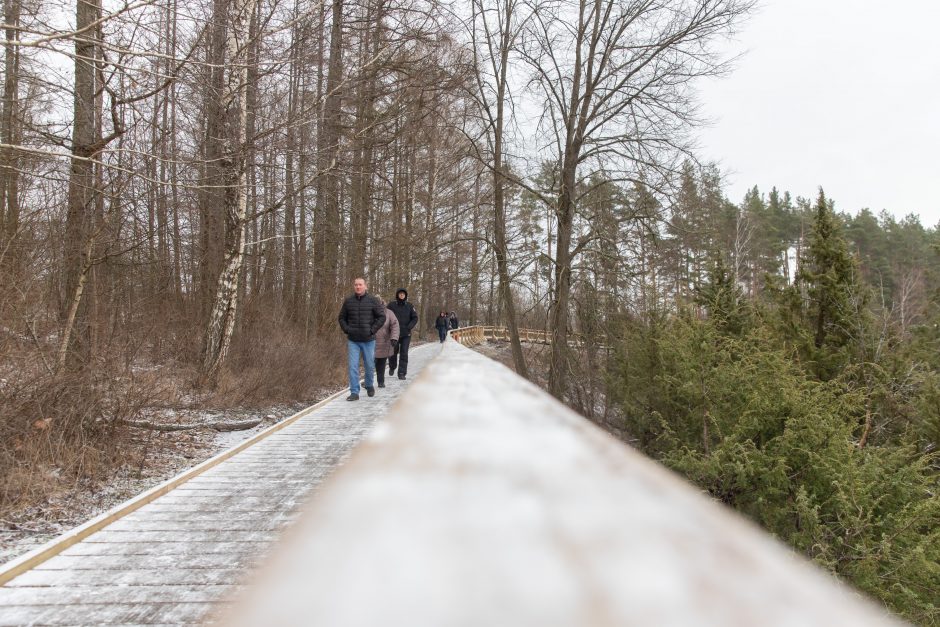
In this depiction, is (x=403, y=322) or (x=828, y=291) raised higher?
(x=828, y=291)

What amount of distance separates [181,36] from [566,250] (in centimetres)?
926

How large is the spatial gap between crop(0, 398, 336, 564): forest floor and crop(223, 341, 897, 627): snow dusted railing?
193 inches

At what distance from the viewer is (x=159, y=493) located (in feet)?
16.1

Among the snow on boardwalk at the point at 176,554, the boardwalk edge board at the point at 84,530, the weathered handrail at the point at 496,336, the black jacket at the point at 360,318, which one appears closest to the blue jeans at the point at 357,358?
the black jacket at the point at 360,318

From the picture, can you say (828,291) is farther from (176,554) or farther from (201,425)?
(176,554)

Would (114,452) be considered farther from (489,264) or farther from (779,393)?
(489,264)

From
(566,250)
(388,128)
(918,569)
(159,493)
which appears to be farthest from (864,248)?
(159,493)

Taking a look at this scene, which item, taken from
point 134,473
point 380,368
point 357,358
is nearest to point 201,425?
point 134,473

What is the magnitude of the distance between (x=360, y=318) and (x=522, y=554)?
8416mm

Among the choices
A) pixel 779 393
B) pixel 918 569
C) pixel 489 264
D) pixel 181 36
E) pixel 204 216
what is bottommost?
pixel 918 569

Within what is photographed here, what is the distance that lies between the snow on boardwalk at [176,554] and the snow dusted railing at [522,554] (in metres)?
3.19

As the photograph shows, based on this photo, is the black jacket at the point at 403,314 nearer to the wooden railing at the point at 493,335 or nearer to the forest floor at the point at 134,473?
the wooden railing at the point at 493,335

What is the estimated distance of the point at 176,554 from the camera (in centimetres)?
373

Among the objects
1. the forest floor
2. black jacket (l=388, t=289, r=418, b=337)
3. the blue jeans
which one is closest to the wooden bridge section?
the forest floor
